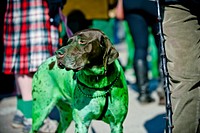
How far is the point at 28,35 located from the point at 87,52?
6.19ft

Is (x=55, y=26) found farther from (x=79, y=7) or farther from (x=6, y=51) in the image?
(x=79, y=7)

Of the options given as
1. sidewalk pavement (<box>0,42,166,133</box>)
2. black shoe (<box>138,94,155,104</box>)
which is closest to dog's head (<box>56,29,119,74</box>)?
sidewalk pavement (<box>0,42,166,133</box>)

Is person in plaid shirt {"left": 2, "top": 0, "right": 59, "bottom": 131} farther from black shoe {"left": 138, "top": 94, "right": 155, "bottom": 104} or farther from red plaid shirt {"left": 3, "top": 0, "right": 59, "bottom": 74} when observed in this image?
black shoe {"left": 138, "top": 94, "right": 155, "bottom": 104}

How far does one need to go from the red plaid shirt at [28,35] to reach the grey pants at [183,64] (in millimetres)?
1599

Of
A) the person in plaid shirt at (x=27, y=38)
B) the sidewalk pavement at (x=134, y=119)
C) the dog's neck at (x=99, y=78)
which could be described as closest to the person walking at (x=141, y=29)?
the sidewalk pavement at (x=134, y=119)

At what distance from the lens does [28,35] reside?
16.8 feet

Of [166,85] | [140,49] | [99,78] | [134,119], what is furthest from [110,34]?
[99,78]

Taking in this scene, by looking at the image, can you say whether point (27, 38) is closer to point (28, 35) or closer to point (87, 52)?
point (28, 35)

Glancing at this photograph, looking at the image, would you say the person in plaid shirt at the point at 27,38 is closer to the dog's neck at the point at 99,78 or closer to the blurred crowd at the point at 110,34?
the blurred crowd at the point at 110,34

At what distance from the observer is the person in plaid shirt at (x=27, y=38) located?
509cm

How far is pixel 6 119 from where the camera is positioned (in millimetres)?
5984

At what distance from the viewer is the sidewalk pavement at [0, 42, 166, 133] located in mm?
5367

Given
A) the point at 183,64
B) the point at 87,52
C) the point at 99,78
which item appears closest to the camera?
the point at 87,52

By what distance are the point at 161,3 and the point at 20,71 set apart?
187 centimetres
